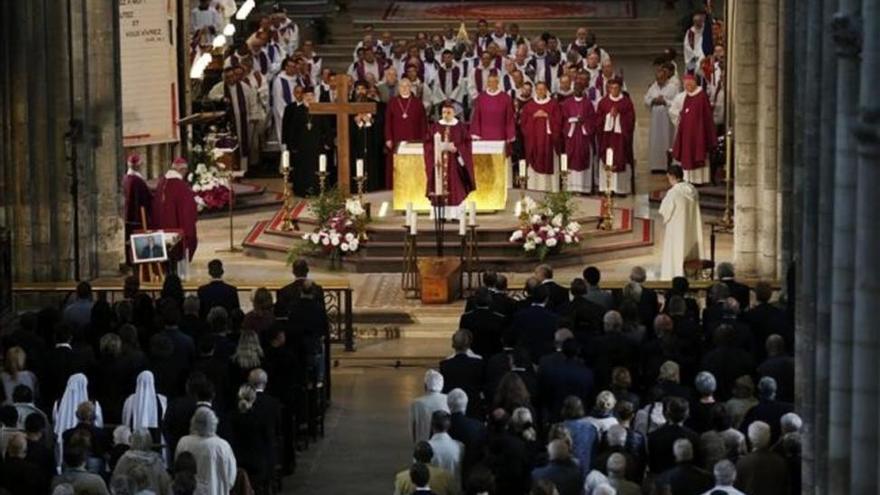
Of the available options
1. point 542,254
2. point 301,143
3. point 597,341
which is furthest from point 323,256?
point 597,341

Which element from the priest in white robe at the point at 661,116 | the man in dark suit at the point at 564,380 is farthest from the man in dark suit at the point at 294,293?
the priest in white robe at the point at 661,116

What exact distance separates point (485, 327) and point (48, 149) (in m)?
8.64

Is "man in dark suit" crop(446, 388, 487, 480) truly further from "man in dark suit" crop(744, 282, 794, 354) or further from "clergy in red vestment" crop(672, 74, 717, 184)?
"clergy in red vestment" crop(672, 74, 717, 184)

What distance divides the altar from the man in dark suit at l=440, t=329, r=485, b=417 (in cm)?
1143

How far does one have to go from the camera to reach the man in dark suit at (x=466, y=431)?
2161 centimetres

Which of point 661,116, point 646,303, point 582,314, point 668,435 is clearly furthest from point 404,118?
point 668,435

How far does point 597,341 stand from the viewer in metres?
24.4

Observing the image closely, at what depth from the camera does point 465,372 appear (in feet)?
78.3

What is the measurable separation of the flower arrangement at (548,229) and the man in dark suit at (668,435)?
42.3ft

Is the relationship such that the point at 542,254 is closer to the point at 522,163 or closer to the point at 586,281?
the point at 522,163

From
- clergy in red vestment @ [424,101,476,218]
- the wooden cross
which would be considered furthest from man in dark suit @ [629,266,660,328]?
the wooden cross

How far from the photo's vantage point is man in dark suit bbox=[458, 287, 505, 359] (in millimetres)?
25969

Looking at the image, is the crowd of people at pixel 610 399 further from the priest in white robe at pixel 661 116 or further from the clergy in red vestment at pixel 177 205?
the priest in white robe at pixel 661 116

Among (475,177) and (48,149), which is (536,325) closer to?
(48,149)
